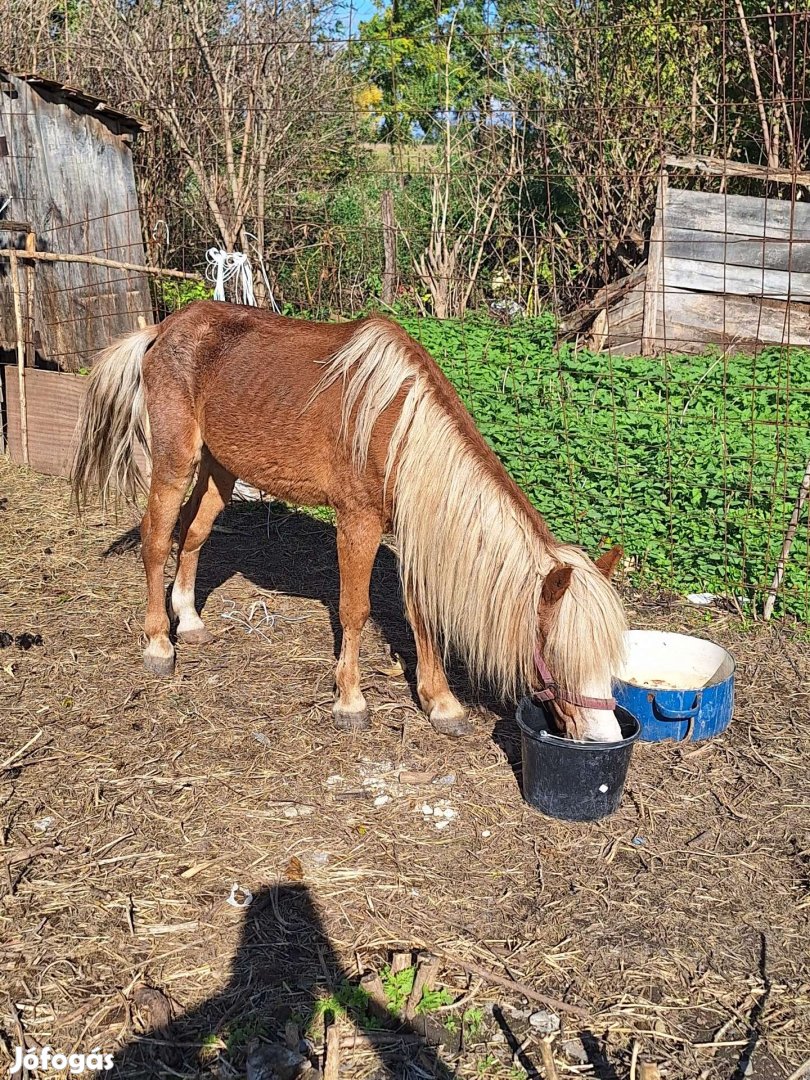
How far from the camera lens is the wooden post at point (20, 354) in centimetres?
760

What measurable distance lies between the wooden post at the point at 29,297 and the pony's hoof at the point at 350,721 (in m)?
5.49

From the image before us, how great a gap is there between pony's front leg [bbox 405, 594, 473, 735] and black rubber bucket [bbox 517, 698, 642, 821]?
2.08 ft

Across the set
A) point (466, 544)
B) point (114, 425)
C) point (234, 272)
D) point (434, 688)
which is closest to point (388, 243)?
point (234, 272)

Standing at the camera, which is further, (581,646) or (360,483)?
(360,483)

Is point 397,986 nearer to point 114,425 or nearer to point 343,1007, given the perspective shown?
point 343,1007

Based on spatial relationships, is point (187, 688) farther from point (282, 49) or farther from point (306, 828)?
point (282, 49)

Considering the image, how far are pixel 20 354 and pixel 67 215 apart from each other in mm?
1660

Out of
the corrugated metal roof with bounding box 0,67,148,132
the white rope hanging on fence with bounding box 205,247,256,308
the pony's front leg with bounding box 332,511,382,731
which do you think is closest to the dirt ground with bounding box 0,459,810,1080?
the pony's front leg with bounding box 332,511,382,731

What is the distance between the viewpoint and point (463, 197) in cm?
902

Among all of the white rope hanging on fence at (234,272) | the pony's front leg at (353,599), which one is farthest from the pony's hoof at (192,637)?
the white rope hanging on fence at (234,272)

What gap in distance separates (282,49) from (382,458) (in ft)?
20.7

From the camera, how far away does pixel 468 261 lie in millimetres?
9148

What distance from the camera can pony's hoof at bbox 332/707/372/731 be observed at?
4105 millimetres

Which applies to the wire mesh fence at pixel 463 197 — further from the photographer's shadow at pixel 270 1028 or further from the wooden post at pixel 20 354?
the photographer's shadow at pixel 270 1028
